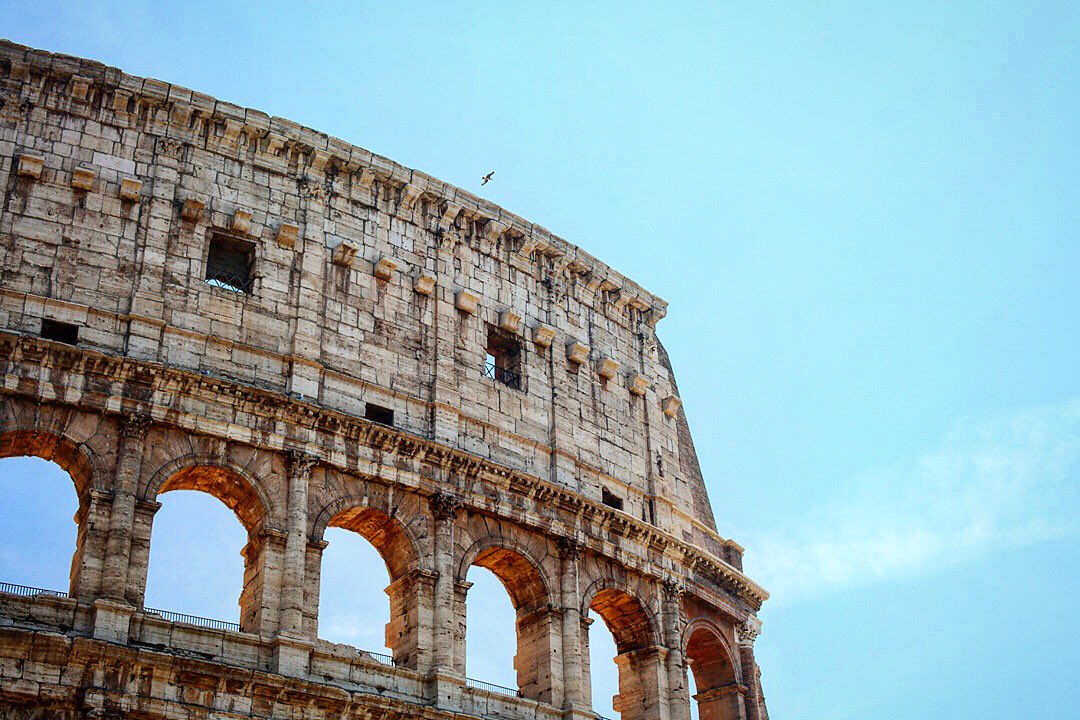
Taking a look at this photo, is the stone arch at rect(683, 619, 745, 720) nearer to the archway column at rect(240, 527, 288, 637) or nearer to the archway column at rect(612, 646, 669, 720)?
the archway column at rect(612, 646, 669, 720)

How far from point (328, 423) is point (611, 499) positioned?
643 cm

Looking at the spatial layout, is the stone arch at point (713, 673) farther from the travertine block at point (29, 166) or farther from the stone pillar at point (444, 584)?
A: the travertine block at point (29, 166)

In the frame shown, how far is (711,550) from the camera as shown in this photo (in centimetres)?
2984

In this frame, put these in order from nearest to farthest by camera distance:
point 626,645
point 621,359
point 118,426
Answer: point 118,426 < point 626,645 < point 621,359

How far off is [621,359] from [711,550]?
430 centimetres

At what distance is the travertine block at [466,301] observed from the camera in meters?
26.9

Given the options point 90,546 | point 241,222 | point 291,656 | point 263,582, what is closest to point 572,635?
point 291,656

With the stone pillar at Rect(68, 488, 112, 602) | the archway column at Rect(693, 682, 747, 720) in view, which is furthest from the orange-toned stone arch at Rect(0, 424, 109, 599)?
the archway column at Rect(693, 682, 747, 720)

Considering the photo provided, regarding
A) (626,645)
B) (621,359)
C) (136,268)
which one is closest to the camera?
(136,268)

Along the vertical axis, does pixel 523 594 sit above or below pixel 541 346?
below

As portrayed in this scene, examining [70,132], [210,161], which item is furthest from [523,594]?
[70,132]

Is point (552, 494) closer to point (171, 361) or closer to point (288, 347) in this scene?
point (288, 347)

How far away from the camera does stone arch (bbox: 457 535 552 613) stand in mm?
24953

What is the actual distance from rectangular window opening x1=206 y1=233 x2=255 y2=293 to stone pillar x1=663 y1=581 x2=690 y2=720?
9.54m
